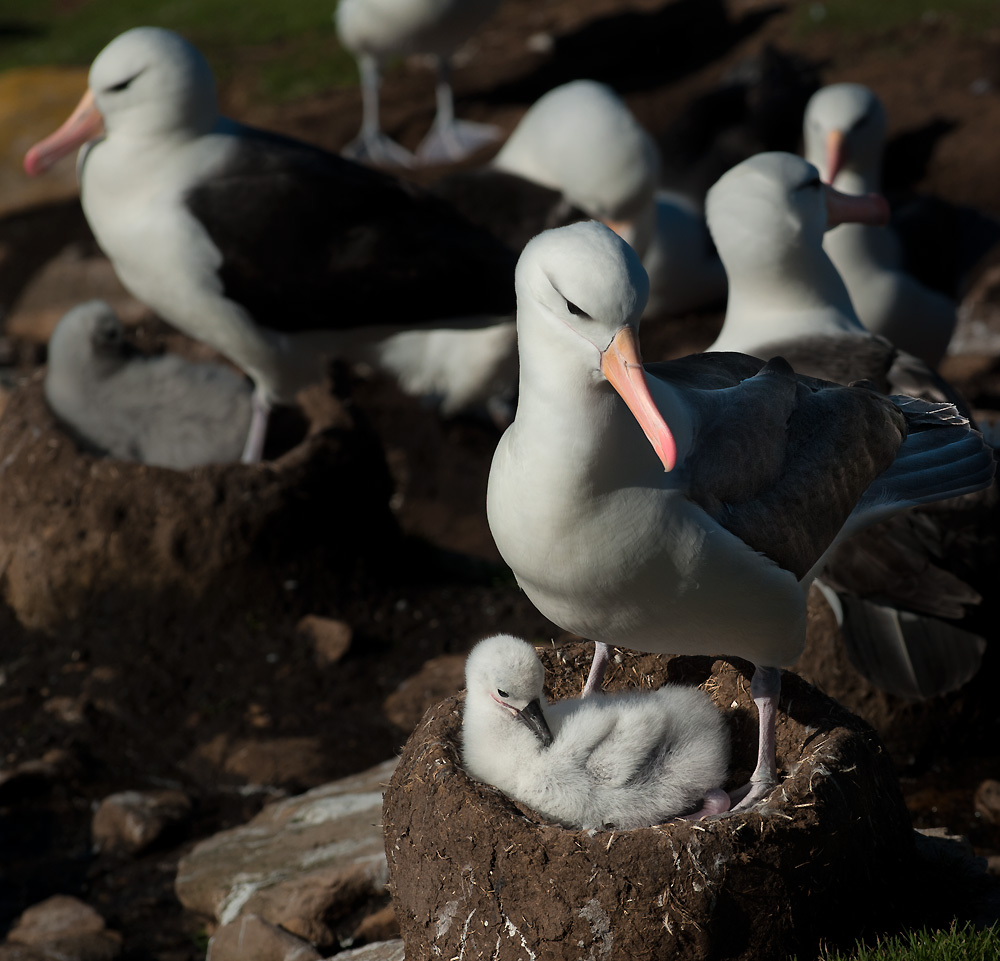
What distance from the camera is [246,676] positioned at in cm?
573

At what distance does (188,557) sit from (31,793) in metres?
1.15

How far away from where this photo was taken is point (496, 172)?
25.9ft

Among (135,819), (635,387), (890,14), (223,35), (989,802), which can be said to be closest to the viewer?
(635,387)

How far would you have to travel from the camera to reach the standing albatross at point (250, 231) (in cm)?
578

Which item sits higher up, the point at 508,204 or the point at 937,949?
the point at 937,949

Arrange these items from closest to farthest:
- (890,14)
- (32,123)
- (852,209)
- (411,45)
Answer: (852,209) < (411,45) < (890,14) < (32,123)

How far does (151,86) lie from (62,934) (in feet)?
11.5

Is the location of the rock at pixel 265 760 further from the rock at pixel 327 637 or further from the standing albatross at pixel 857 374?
the standing albatross at pixel 857 374

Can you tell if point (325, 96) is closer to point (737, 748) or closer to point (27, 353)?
point (27, 353)

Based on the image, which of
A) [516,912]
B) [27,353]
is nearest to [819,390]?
[516,912]

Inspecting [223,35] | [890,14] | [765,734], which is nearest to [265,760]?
[765,734]

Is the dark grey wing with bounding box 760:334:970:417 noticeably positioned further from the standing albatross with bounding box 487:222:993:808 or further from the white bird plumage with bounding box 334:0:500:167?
the white bird plumage with bounding box 334:0:500:167

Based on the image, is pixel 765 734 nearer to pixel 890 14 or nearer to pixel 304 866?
pixel 304 866

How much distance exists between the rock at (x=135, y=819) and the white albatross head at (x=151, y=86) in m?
2.83
